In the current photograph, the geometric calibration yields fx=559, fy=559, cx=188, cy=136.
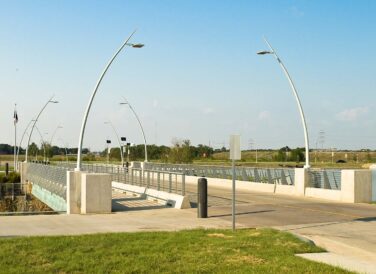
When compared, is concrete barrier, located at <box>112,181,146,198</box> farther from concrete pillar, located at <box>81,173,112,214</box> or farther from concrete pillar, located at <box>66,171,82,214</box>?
concrete pillar, located at <box>81,173,112,214</box>

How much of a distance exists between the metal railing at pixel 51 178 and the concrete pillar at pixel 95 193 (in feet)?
30.0

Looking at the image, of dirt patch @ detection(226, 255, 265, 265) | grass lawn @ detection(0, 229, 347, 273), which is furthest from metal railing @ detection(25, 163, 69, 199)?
dirt patch @ detection(226, 255, 265, 265)

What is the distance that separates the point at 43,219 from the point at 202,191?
17.1 feet

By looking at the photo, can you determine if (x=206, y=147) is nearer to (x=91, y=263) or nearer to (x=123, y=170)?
(x=123, y=170)

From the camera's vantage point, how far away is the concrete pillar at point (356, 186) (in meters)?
25.3

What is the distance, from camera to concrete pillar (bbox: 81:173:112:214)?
1984 cm

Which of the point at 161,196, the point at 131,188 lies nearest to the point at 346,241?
the point at 161,196

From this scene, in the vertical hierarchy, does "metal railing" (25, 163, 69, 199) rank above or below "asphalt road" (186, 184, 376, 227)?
above

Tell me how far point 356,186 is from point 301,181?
4.12 meters

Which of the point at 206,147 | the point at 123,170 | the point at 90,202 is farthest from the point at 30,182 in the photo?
the point at 206,147

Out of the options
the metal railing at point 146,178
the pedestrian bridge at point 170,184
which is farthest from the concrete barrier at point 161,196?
the metal railing at point 146,178

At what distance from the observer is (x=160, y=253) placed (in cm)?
1073

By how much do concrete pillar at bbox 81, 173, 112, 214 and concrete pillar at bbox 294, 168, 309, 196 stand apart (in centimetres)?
1241

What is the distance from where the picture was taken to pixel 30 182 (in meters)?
55.1
